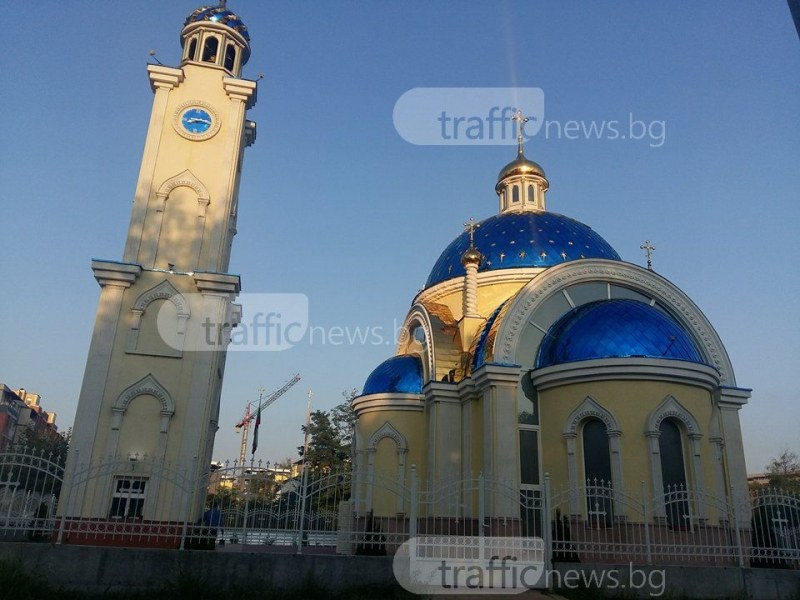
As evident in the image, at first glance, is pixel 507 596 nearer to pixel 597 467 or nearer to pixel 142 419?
pixel 597 467

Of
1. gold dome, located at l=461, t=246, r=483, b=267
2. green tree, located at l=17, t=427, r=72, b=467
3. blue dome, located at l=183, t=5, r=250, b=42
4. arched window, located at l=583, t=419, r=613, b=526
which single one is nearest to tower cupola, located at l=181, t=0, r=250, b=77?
blue dome, located at l=183, t=5, r=250, b=42

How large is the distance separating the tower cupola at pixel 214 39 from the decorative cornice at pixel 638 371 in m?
11.0

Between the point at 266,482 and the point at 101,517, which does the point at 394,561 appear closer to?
the point at 266,482

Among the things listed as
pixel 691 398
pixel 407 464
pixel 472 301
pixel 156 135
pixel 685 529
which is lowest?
pixel 685 529

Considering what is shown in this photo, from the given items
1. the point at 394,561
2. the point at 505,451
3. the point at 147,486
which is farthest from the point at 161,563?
the point at 505,451

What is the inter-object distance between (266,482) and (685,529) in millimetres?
7646

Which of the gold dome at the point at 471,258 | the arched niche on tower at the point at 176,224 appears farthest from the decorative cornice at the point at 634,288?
the arched niche on tower at the point at 176,224

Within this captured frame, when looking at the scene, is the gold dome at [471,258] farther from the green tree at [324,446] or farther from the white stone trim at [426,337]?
the green tree at [324,446]

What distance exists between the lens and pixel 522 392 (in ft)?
43.8

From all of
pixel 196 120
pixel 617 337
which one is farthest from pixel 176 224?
pixel 617 337

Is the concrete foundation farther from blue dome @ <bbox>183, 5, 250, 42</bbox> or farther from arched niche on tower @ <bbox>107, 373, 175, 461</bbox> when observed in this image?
blue dome @ <bbox>183, 5, 250, 42</bbox>

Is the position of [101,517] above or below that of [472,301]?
below

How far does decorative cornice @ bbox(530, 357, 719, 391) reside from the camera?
11906 millimetres

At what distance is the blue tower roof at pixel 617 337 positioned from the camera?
12297 mm
